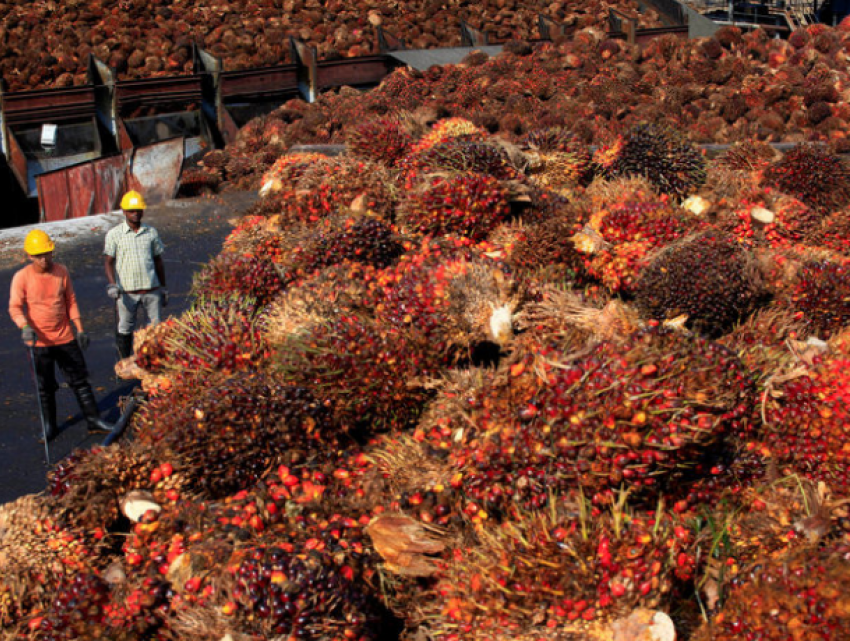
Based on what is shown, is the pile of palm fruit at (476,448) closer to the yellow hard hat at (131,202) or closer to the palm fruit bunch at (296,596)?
the palm fruit bunch at (296,596)

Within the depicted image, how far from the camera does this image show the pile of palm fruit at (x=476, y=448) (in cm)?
315

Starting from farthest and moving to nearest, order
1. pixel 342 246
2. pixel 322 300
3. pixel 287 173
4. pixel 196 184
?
1. pixel 196 184
2. pixel 287 173
3. pixel 342 246
4. pixel 322 300

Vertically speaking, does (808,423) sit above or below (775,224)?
below

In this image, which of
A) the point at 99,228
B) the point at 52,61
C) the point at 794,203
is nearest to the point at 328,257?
the point at 794,203

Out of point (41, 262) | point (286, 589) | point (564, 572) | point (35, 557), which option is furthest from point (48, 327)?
point (564, 572)

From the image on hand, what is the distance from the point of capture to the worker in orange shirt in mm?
6703

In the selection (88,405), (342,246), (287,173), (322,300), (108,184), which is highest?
(287,173)

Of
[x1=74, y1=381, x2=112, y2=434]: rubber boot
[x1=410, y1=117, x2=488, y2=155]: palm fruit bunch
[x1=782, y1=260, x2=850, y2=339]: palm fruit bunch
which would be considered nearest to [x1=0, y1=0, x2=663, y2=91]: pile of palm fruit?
[x1=74, y1=381, x2=112, y2=434]: rubber boot

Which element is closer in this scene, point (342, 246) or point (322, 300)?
point (322, 300)

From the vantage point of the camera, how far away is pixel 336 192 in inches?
245

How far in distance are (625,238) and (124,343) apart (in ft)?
16.6

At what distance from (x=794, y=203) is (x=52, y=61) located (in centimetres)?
1802

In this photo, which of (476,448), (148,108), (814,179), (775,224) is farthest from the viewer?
(148,108)

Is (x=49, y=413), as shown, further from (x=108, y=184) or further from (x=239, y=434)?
(x=108, y=184)
